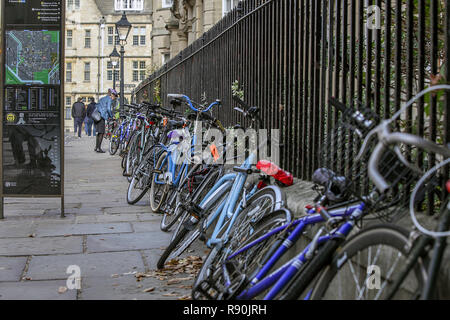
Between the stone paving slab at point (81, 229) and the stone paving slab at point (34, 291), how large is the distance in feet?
6.06

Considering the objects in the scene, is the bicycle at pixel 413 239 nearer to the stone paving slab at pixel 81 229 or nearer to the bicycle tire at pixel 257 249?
the bicycle tire at pixel 257 249

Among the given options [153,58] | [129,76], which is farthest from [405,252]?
[129,76]

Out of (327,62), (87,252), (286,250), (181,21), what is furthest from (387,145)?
(181,21)

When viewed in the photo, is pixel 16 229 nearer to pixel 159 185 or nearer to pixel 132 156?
pixel 159 185

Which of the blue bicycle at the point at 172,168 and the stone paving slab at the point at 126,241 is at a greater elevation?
the blue bicycle at the point at 172,168

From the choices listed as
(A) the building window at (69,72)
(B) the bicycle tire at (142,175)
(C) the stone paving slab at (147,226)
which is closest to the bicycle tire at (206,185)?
(C) the stone paving slab at (147,226)

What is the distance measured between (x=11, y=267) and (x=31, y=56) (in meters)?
3.05

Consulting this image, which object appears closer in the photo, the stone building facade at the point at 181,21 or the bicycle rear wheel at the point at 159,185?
the bicycle rear wheel at the point at 159,185

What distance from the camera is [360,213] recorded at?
2.58m

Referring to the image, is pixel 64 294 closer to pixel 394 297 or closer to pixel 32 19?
pixel 394 297

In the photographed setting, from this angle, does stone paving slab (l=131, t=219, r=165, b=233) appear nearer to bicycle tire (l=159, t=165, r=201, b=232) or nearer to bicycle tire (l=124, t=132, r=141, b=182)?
bicycle tire (l=159, t=165, r=201, b=232)

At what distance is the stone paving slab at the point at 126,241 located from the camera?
577 centimetres

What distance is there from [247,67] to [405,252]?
185 inches
